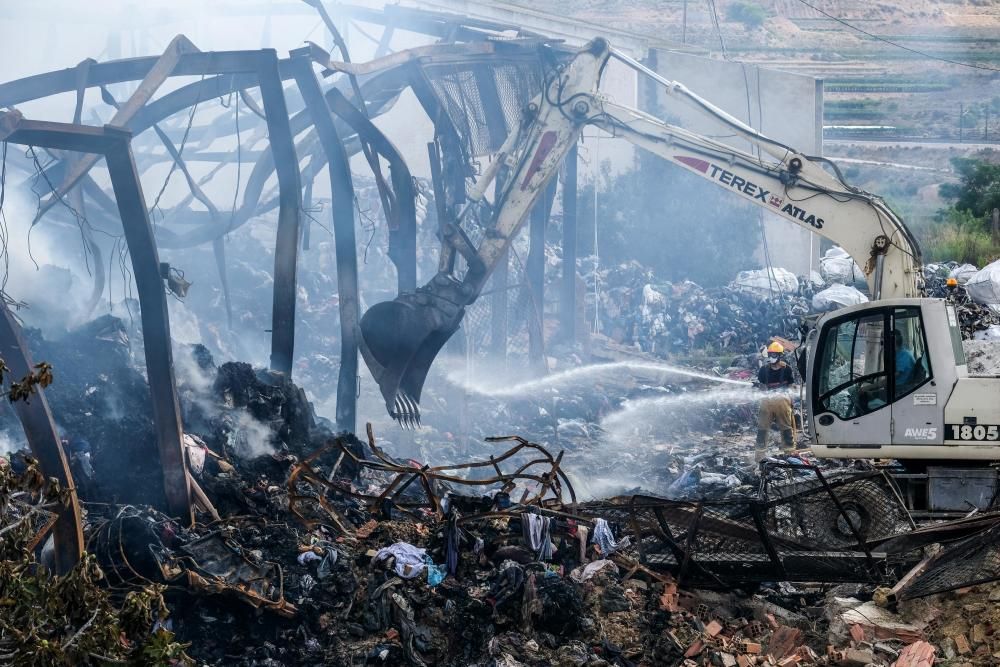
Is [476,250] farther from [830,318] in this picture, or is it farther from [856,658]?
[856,658]

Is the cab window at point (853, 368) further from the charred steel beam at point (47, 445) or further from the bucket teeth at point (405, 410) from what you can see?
the charred steel beam at point (47, 445)

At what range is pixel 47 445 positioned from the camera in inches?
276

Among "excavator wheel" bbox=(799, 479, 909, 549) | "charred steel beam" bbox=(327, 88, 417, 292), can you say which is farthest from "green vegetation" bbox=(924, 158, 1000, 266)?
"excavator wheel" bbox=(799, 479, 909, 549)

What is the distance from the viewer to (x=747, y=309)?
19.9 metres

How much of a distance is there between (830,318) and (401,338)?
14.8 ft

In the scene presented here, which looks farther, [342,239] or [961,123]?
[961,123]

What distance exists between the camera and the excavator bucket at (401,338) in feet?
36.4

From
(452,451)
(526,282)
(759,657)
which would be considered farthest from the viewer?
(526,282)

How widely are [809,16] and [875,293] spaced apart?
169 feet

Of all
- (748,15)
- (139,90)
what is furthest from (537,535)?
(748,15)

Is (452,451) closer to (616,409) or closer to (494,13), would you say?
(616,409)

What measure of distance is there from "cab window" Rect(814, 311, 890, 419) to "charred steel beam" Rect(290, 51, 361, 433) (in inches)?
196

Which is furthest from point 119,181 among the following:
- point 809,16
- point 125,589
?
point 809,16

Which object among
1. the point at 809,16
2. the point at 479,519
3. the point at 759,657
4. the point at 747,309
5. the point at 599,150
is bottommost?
the point at 759,657
